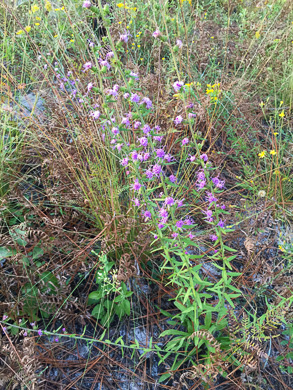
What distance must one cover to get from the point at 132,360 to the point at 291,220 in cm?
147

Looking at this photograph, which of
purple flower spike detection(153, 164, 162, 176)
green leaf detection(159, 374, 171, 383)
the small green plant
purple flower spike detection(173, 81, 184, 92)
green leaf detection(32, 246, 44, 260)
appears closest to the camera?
purple flower spike detection(173, 81, 184, 92)

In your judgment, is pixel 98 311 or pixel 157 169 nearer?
pixel 157 169

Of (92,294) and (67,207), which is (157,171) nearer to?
(92,294)

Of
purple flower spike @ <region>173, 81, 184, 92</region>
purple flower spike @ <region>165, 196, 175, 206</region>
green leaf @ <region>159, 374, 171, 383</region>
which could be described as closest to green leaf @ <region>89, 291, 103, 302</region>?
green leaf @ <region>159, 374, 171, 383</region>

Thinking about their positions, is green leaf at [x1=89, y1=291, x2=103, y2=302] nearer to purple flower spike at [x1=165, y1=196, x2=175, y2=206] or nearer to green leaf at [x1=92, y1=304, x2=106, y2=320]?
green leaf at [x1=92, y1=304, x2=106, y2=320]

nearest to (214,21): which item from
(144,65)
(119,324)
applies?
(144,65)

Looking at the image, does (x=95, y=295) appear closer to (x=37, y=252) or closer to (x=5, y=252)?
(x=37, y=252)

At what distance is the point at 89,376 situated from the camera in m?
1.68

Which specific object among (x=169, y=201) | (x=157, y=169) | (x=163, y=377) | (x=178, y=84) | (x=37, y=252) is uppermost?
(x=178, y=84)

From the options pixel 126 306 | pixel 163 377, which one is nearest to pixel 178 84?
pixel 126 306

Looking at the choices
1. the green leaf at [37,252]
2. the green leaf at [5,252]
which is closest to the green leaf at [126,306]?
the green leaf at [37,252]

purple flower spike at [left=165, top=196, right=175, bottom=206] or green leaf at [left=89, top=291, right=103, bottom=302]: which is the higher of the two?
purple flower spike at [left=165, top=196, right=175, bottom=206]

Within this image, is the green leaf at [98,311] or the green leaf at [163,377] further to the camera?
the green leaf at [98,311]

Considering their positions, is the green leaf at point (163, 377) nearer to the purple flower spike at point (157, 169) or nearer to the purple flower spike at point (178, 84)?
the purple flower spike at point (157, 169)
